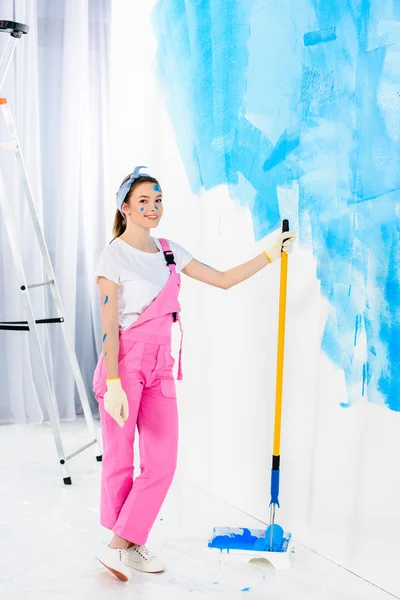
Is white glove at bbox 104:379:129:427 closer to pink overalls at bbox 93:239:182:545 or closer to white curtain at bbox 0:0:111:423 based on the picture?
pink overalls at bbox 93:239:182:545

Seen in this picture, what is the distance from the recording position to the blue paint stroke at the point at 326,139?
7.34 ft

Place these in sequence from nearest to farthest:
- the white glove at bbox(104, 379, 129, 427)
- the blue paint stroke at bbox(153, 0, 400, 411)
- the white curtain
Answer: the blue paint stroke at bbox(153, 0, 400, 411)
the white glove at bbox(104, 379, 129, 427)
the white curtain

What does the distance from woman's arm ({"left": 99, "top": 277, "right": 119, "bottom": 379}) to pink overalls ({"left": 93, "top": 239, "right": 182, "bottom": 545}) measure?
6 cm

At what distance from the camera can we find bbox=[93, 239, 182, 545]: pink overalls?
7.95 feet

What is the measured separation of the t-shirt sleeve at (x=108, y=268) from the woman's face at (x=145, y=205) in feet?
0.50

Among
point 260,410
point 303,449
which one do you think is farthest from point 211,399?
point 303,449

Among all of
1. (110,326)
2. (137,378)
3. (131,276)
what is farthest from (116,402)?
(131,276)

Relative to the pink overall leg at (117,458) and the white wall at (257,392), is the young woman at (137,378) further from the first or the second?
the white wall at (257,392)

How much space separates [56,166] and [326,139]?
6.77 feet

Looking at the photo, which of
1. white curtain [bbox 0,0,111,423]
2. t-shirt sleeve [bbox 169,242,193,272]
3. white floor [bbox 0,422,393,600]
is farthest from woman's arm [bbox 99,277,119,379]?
white curtain [bbox 0,0,111,423]

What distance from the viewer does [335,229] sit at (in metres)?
2.43

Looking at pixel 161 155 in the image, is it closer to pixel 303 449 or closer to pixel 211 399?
pixel 211 399

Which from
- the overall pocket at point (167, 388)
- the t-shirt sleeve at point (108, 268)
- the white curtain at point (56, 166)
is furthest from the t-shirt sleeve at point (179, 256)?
the white curtain at point (56, 166)

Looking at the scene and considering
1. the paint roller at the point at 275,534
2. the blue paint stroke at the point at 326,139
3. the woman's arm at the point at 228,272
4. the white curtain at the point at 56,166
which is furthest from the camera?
the white curtain at the point at 56,166
